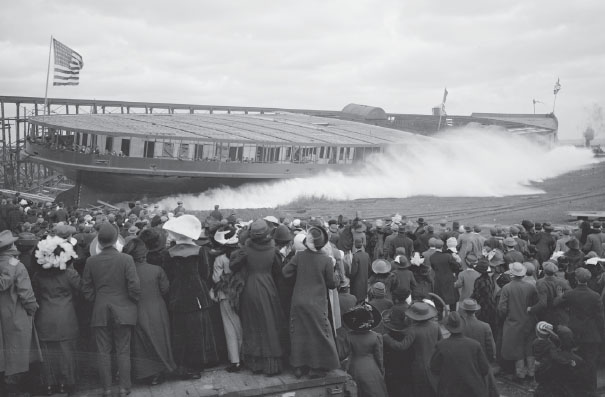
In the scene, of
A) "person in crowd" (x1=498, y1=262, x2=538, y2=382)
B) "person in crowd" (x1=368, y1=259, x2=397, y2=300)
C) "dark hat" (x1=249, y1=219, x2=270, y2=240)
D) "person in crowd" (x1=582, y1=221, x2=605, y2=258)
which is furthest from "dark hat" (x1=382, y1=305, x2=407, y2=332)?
"person in crowd" (x1=582, y1=221, x2=605, y2=258)

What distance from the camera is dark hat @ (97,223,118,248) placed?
20.1 ft

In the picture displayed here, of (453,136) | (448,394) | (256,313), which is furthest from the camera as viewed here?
(453,136)

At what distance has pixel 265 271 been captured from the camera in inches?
262

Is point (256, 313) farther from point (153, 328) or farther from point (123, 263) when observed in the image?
point (123, 263)

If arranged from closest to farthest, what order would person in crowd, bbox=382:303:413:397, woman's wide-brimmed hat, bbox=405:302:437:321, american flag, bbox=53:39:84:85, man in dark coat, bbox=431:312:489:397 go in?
1. man in dark coat, bbox=431:312:489:397
2. woman's wide-brimmed hat, bbox=405:302:437:321
3. person in crowd, bbox=382:303:413:397
4. american flag, bbox=53:39:84:85

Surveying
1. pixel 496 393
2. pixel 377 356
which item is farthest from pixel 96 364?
pixel 496 393

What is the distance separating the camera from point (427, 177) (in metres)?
41.2

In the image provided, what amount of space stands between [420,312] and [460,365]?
748 millimetres

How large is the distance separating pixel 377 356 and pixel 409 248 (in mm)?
5548

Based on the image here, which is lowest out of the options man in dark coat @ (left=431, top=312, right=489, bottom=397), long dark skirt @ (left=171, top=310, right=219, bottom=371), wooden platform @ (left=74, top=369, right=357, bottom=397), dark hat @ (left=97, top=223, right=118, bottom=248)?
wooden platform @ (left=74, top=369, right=357, bottom=397)

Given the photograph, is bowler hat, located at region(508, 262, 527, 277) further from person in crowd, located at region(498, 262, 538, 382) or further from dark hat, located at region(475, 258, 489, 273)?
dark hat, located at region(475, 258, 489, 273)

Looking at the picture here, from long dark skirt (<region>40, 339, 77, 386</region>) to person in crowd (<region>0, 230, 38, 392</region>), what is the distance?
221 millimetres

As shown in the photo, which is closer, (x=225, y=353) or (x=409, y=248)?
(x=225, y=353)

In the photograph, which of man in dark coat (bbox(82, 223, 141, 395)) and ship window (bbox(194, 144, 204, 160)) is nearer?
man in dark coat (bbox(82, 223, 141, 395))
